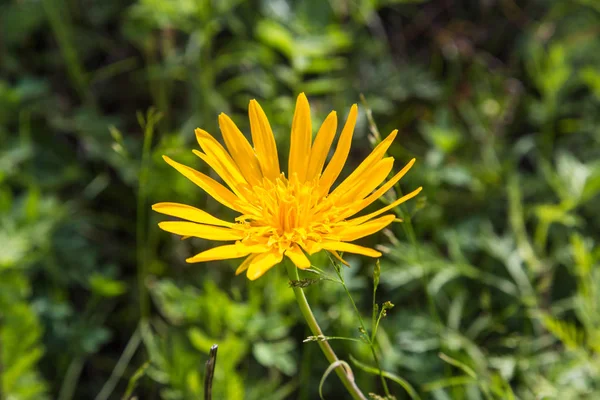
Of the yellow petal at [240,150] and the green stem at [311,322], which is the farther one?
the yellow petal at [240,150]

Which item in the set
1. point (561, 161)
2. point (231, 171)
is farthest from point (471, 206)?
point (231, 171)

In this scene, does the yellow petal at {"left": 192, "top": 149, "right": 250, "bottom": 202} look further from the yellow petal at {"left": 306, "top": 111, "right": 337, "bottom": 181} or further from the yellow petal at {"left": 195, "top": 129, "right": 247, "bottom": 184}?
the yellow petal at {"left": 306, "top": 111, "right": 337, "bottom": 181}

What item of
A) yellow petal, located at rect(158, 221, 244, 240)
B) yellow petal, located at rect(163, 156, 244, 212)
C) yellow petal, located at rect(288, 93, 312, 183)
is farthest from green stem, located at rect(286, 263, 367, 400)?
yellow petal, located at rect(288, 93, 312, 183)

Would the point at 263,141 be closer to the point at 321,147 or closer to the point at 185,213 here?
the point at 321,147

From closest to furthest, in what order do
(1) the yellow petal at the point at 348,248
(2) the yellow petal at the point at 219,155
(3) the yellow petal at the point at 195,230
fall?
(1) the yellow petal at the point at 348,248 → (3) the yellow petal at the point at 195,230 → (2) the yellow petal at the point at 219,155

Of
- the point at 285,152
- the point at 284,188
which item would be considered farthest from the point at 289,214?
the point at 285,152

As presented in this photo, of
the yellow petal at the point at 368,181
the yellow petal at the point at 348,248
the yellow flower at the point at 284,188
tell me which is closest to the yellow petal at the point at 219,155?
the yellow flower at the point at 284,188

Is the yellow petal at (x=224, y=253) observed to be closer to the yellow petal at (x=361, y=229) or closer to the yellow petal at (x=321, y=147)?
the yellow petal at (x=361, y=229)

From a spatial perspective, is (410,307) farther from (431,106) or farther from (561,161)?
(431,106)
